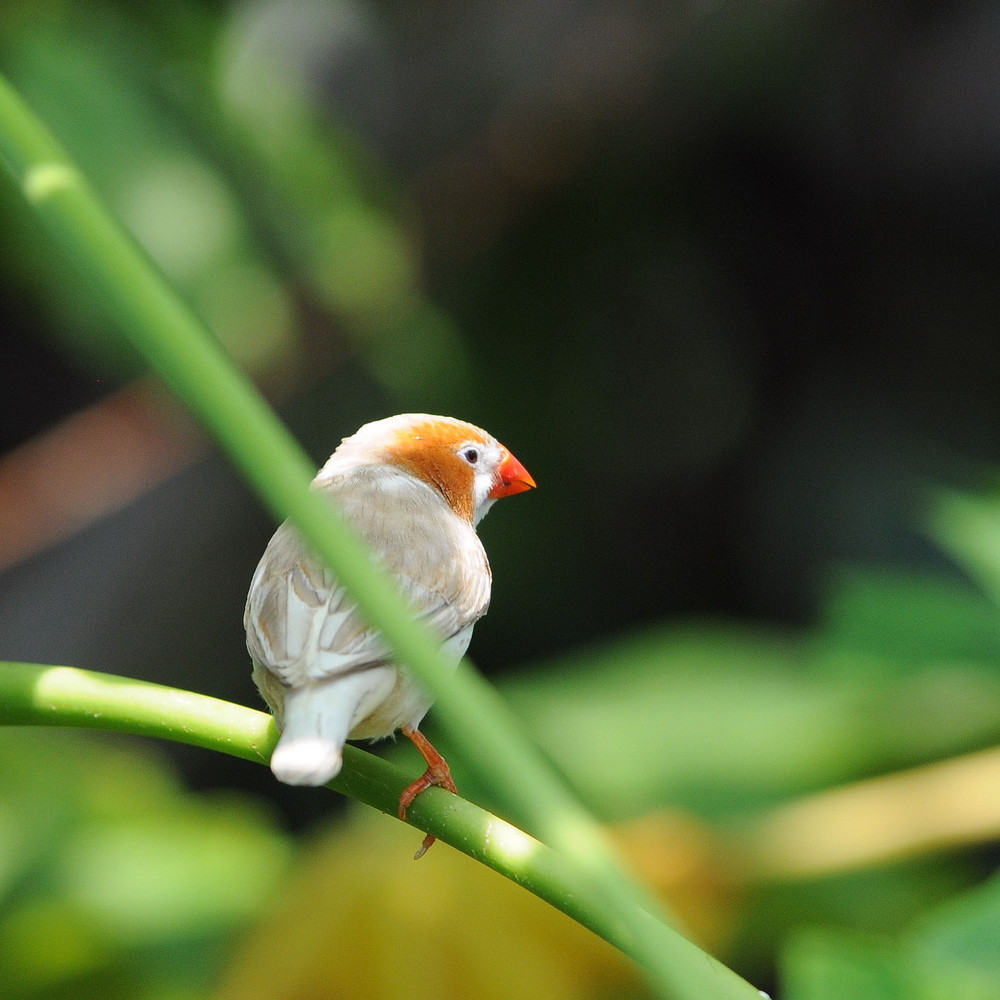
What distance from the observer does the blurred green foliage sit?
6.67 feet

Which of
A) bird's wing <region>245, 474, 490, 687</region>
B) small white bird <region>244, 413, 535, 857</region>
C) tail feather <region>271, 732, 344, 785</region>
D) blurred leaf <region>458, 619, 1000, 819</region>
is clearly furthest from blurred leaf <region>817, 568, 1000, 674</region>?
tail feather <region>271, 732, 344, 785</region>

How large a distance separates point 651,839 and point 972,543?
32.5 inches

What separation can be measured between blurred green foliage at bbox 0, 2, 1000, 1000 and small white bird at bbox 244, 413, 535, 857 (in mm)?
613

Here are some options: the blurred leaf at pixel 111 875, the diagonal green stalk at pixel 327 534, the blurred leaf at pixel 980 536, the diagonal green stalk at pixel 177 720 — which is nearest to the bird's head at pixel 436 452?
the diagonal green stalk at pixel 177 720

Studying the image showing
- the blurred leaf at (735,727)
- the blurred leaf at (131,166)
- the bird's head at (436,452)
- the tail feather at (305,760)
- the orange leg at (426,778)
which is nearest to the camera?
the tail feather at (305,760)

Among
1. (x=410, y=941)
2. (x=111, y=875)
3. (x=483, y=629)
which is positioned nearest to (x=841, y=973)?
(x=410, y=941)

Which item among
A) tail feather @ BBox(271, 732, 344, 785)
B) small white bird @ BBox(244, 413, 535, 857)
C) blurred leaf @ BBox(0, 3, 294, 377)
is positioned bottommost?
tail feather @ BBox(271, 732, 344, 785)

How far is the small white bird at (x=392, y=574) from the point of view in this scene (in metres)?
0.79

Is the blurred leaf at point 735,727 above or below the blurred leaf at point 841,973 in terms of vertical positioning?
above

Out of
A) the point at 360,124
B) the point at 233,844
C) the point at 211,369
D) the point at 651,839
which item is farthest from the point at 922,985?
the point at 360,124

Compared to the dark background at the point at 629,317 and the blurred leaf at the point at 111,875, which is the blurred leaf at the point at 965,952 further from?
the dark background at the point at 629,317

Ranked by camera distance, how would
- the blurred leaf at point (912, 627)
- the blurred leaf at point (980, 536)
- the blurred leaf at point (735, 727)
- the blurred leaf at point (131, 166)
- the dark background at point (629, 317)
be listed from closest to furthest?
1. the blurred leaf at point (980, 536)
2. the blurred leaf at point (912, 627)
3. the blurred leaf at point (735, 727)
4. the blurred leaf at point (131, 166)
5. the dark background at point (629, 317)

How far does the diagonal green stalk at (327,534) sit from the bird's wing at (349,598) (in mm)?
310

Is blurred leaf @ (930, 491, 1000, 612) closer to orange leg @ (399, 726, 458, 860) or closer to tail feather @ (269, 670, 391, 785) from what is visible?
orange leg @ (399, 726, 458, 860)
